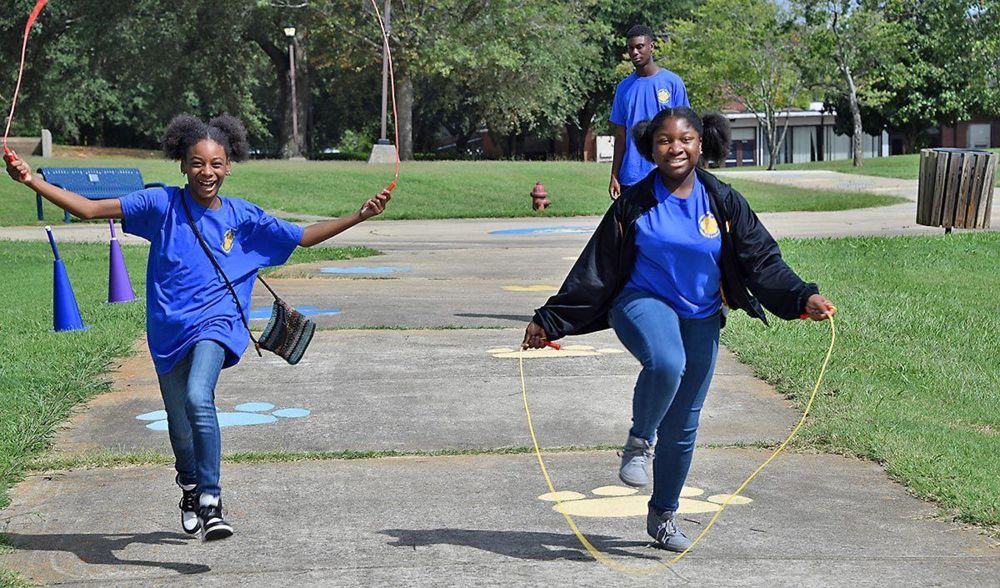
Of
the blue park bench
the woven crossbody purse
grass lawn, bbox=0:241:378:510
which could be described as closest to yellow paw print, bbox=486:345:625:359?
grass lawn, bbox=0:241:378:510

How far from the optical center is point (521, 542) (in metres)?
5.30

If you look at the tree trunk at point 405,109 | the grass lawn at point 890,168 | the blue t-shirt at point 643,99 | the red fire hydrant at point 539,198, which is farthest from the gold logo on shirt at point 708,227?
the tree trunk at point 405,109

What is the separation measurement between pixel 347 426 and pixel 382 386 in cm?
108

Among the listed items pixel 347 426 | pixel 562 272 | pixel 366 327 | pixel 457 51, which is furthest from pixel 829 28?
pixel 347 426

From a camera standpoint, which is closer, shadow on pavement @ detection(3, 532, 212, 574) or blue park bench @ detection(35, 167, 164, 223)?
shadow on pavement @ detection(3, 532, 212, 574)

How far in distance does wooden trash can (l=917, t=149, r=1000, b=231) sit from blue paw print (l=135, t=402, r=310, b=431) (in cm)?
1205

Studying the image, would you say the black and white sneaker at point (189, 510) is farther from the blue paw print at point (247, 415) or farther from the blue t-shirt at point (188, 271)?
the blue paw print at point (247, 415)

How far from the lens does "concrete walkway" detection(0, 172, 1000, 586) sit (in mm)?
4969

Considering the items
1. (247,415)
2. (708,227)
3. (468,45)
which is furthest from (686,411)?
(468,45)

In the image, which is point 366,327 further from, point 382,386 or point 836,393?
point 836,393

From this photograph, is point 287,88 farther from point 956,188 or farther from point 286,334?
point 286,334

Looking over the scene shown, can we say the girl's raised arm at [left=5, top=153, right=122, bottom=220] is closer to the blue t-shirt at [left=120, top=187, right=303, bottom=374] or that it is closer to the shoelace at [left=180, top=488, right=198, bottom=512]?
the blue t-shirt at [left=120, top=187, right=303, bottom=374]

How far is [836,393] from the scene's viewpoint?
7.98m

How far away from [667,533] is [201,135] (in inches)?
91.8
